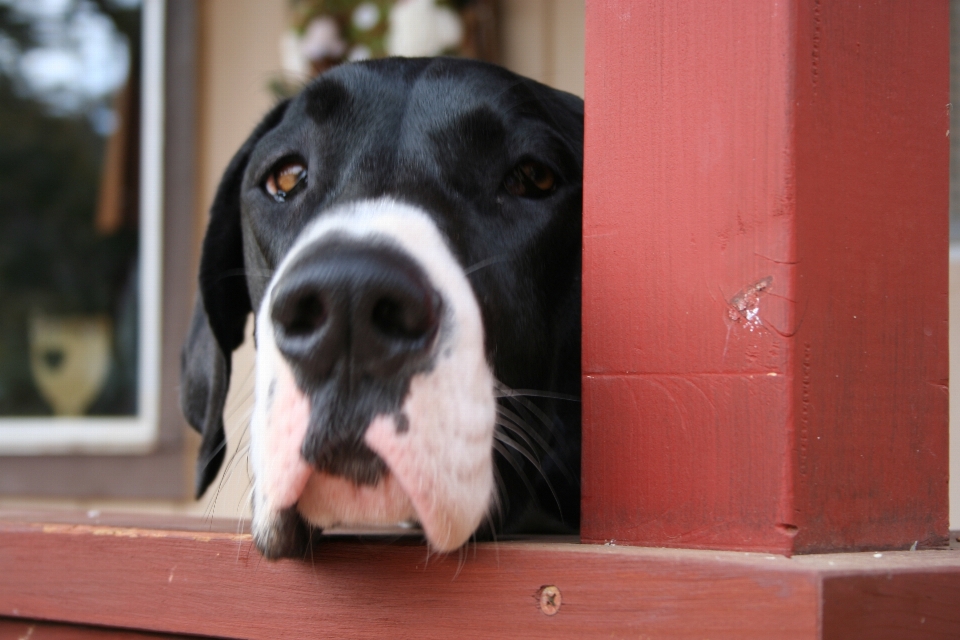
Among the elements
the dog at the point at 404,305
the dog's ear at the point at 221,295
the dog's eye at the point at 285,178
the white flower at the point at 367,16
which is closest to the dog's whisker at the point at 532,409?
the dog at the point at 404,305

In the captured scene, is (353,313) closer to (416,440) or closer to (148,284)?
(416,440)

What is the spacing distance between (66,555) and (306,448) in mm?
807

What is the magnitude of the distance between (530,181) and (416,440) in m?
0.88

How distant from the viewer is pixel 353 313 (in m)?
1.30

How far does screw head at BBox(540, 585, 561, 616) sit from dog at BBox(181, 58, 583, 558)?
16cm

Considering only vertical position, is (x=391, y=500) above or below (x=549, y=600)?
above

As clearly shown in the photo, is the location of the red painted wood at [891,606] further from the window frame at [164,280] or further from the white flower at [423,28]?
the window frame at [164,280]

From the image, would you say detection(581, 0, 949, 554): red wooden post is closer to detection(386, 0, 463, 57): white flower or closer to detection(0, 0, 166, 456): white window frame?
detection(386, 0, 463, 57): white flower

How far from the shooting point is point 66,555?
188 centimetres

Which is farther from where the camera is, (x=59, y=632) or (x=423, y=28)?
(x=423, y=28)

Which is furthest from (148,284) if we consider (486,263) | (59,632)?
(486,263)

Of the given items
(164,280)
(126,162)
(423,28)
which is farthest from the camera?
(126,162)

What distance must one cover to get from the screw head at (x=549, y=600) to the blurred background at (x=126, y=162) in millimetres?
3514

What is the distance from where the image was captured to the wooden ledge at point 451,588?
1.15 metres
